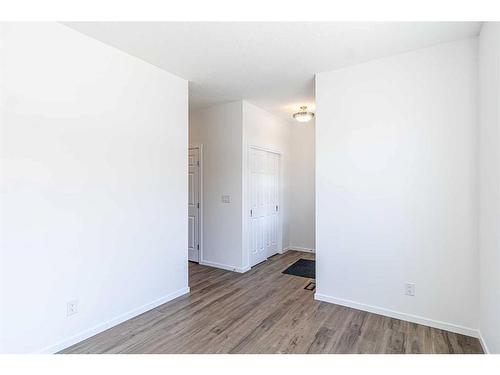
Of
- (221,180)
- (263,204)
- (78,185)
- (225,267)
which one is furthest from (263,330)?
(263,204)

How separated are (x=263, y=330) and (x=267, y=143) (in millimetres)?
3143

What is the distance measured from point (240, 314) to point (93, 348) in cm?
132

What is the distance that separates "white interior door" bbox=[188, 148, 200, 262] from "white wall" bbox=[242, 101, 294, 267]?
2.94 feet

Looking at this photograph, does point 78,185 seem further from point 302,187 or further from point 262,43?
point 302,187

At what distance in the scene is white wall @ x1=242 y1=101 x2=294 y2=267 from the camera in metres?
4.19

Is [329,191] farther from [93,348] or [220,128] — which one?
[93,348]

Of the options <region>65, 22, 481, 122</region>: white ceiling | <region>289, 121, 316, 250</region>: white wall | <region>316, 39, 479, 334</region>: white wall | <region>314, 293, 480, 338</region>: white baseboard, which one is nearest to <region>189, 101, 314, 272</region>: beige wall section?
<region>289, 121, 316, 250</region>: white wall

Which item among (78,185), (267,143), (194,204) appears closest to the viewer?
(78,185)

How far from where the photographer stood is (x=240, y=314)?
9.12 feet

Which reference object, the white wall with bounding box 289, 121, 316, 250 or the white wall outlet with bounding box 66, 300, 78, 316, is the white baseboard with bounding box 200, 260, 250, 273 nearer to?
the white wall with bounding box 289, 121, 316, 250

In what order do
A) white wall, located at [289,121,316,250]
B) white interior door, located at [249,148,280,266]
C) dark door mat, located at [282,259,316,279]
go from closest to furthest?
dark door mat, located at [282,259,316,279] → white interior door, located at [249,148,280,266] → white wall, located at [289,121,316,250]

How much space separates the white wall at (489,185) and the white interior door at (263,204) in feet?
9.52

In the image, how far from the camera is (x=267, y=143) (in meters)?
4.79
